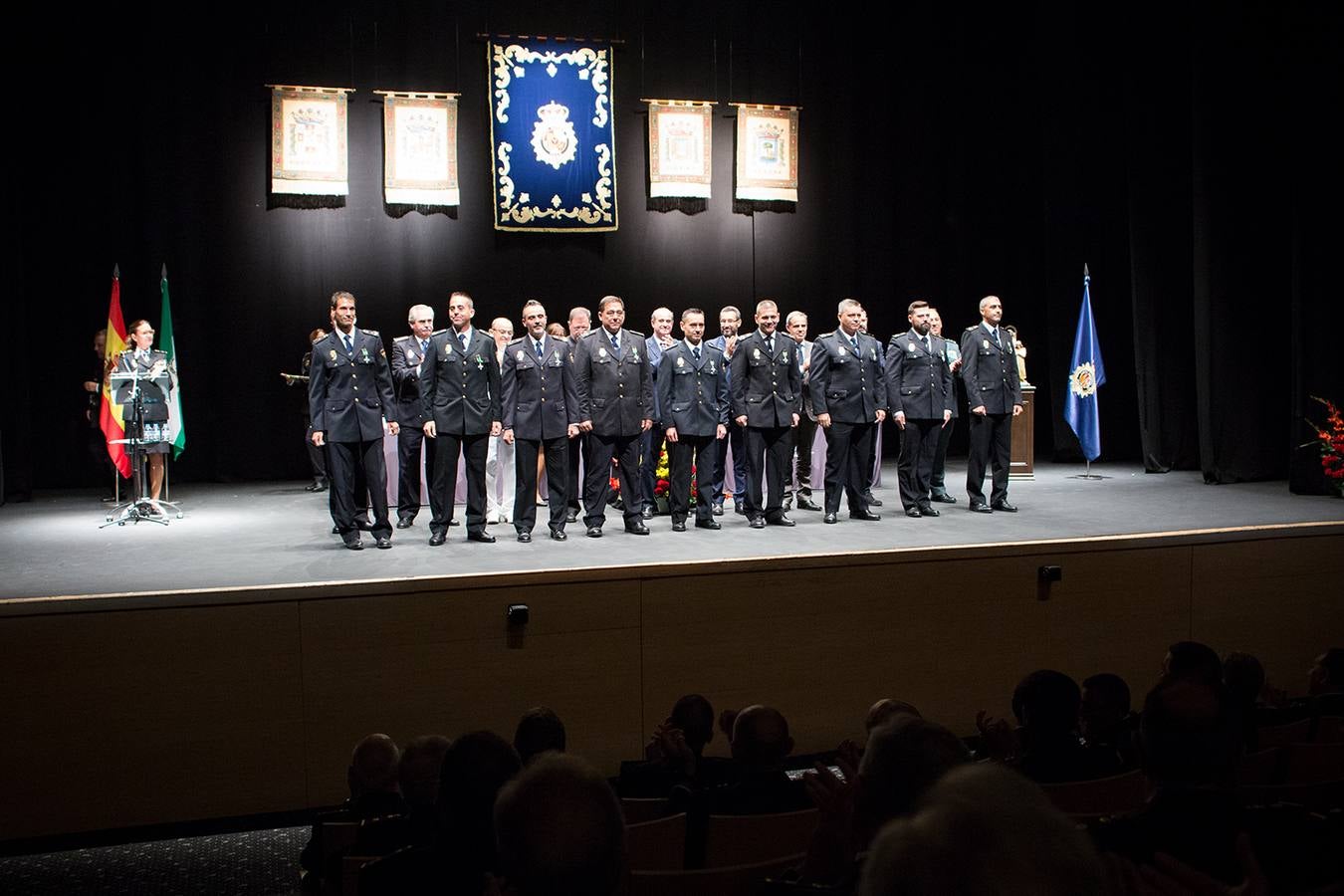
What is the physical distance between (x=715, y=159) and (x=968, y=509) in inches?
195

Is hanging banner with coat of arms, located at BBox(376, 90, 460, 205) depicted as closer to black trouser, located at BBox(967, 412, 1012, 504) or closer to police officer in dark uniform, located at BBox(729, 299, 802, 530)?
police officer in dark uniform, located at BBox(729, 299, 802, 530)

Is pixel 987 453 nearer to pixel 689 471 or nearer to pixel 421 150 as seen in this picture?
pixel 689 471

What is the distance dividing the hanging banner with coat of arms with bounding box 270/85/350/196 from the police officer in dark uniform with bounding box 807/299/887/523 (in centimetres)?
481

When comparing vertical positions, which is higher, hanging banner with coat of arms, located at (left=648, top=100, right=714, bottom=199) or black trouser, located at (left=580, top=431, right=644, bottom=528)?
hanging banner with coat of arms, located at (left=648, top=100, right=714, bottom=199)

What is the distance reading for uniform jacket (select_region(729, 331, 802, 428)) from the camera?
7.45 metres

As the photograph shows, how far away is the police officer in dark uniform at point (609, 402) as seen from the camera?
7145 mm

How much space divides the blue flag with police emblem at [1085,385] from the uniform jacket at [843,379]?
3.38m

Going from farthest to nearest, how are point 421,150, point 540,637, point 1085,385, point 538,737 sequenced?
point 1085,385, point 421,150, point 540,637, point 538,737

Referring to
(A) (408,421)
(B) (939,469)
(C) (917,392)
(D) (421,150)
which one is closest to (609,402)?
(A) (408,421)

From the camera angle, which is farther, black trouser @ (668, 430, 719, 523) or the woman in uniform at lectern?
the woman in uniform at lectern

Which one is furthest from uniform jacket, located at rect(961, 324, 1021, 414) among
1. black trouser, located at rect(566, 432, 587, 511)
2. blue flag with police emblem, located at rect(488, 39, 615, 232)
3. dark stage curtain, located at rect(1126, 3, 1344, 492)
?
blue flag with police emblem, located at rect(488, 39, 615, 232)

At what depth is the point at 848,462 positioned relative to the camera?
775cm

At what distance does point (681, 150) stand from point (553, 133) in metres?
1.21

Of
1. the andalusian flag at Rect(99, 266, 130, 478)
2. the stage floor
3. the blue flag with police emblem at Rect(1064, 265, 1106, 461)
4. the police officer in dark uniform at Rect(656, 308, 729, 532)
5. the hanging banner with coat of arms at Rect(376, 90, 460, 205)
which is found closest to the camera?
the stage floor
